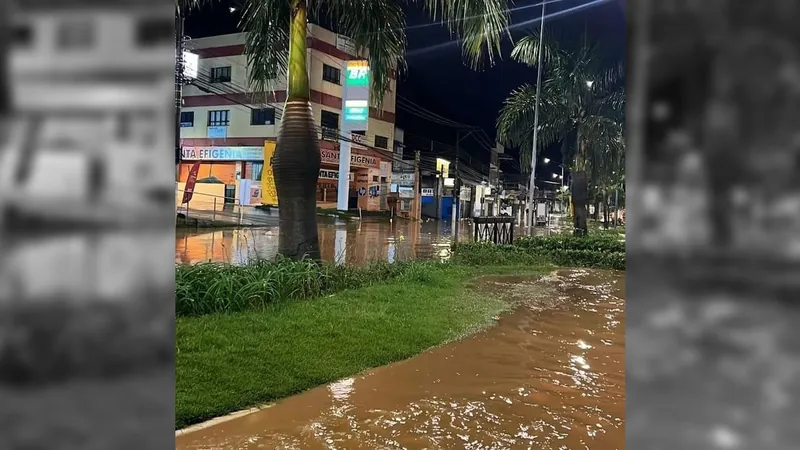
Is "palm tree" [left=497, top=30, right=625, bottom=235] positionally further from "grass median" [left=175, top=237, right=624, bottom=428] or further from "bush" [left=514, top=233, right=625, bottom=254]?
"grass median" [left=175, top=237, right=624, bottom=428]

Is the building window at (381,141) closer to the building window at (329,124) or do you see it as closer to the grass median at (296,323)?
the building window at (329,124)

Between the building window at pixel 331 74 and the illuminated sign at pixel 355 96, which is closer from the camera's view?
the illuminated sign at pixel 355 96

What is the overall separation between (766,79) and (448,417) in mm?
2896

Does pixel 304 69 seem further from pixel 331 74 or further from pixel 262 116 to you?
pixel 331 74

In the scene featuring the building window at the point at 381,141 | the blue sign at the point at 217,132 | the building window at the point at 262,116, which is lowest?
the blue sign at the point at 217,132

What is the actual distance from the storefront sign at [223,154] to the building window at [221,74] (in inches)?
150

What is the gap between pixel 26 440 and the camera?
253 centimetres

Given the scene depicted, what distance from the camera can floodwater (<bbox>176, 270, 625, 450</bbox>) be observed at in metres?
3.40

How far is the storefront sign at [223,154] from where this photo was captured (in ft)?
99.4

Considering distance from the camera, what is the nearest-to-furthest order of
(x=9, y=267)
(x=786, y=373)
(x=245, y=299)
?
(x=786, y=373), (x=9, y=267), (x=245, y=299)

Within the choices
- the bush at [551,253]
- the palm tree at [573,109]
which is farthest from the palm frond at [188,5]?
the palm tree at [573,109]

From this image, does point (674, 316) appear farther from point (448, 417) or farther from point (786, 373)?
point (448, 417)

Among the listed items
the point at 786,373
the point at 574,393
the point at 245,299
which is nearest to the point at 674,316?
the point at 786,373

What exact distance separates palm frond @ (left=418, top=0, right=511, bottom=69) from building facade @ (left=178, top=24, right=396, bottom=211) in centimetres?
2367
